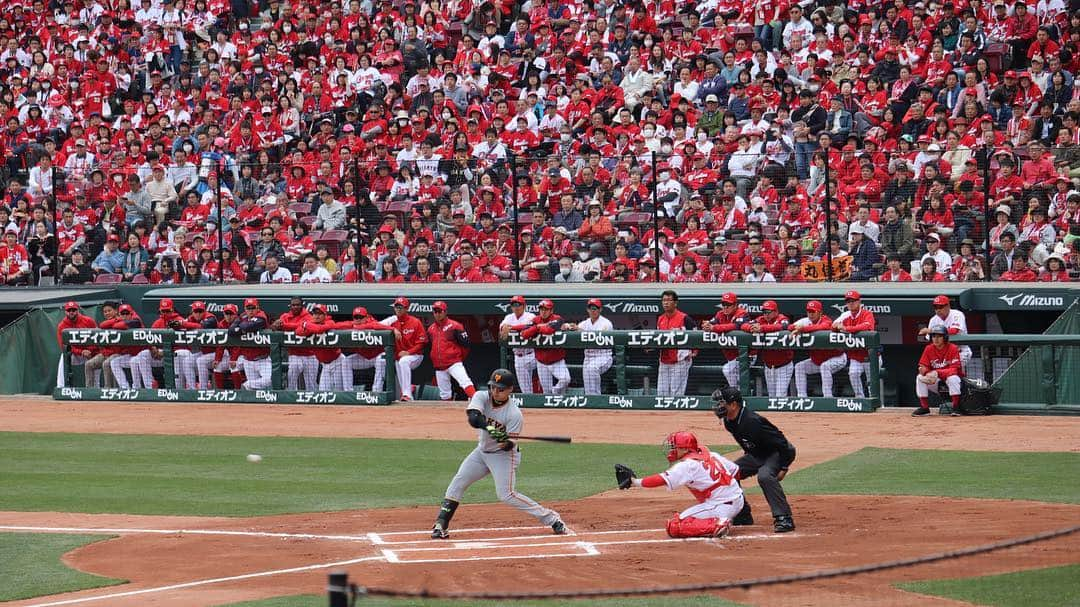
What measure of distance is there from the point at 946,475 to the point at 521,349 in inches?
328

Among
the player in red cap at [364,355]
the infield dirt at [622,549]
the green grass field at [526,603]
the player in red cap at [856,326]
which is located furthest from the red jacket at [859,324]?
the green grass field at [526,603]

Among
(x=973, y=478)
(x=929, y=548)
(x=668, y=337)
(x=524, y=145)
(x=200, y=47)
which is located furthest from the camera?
(x=200, y=47)

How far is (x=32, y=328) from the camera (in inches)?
957

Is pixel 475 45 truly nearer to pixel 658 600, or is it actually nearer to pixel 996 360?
pixel 996 360

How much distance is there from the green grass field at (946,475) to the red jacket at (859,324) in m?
3.25

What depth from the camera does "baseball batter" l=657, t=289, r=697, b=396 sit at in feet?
66.3

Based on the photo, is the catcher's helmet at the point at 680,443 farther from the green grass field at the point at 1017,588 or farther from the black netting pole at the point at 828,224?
the black netting pole at the point at 828,224

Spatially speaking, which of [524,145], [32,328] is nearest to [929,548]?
[524,145]

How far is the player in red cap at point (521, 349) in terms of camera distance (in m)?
21.1

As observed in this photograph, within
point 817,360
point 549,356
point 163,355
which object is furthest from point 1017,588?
point 163,355

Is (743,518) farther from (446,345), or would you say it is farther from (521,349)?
(446,345)

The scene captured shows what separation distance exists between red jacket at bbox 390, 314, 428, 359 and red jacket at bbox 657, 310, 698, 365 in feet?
12.5

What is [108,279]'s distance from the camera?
25797 millimetres

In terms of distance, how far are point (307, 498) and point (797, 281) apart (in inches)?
383
